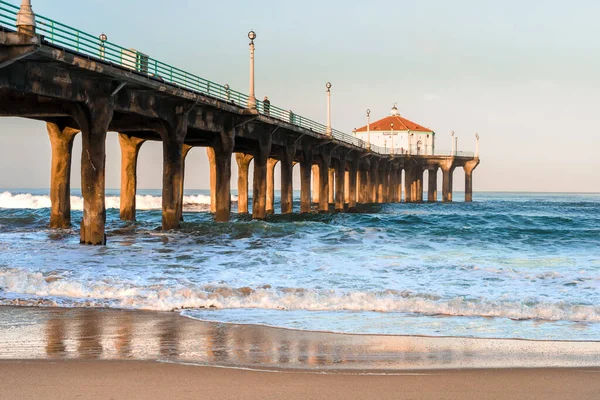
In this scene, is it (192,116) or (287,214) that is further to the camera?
(287,214)

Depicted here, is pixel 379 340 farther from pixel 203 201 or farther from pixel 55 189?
pixel 203 201

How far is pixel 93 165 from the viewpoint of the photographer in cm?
2150

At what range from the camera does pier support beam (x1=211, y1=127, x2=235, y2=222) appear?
107ft

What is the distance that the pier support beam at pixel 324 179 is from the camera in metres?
53.8

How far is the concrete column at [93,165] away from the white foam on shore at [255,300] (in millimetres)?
8723

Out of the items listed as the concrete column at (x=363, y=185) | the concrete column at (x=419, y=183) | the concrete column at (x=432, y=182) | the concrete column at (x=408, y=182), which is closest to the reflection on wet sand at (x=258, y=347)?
the concrete column at (x=363, y=185)

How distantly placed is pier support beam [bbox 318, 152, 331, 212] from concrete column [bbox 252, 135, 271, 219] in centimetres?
1511

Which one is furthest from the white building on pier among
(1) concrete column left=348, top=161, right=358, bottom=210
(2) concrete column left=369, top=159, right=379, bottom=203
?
(1) concrete column left=348, top=161, right=358, bottom=210

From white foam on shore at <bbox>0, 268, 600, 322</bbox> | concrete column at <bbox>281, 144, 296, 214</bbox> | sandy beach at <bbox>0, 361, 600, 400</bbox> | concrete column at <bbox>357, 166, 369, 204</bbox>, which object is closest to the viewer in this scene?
sandy beach at <bbox>0, 361, 600, 400</bbox>

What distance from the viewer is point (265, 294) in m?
11.6

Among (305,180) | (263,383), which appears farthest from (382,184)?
(263,383)

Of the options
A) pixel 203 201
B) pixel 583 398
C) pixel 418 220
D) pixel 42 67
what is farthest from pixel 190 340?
pixel 203 201

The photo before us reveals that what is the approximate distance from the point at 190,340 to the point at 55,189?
75.0 feet

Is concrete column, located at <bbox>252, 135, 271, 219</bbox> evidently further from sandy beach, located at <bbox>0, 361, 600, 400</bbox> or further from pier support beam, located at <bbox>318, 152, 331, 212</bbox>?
sandy beach, located at <bbox>0, 361, 600, 400</bbox>
